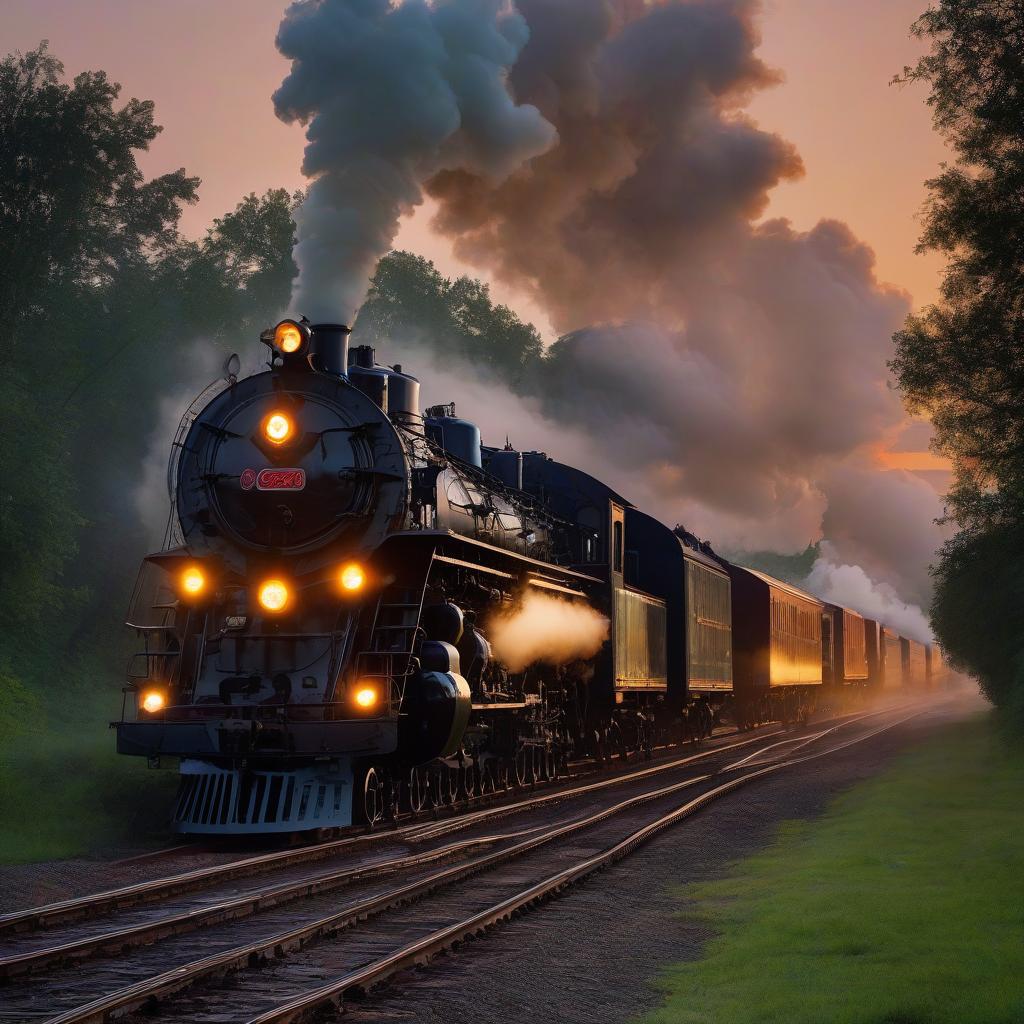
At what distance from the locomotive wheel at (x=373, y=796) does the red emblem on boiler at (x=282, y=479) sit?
8.56ft

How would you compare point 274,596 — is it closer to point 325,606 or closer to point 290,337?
point 325,606

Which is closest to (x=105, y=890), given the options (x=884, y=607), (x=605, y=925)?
(x=605, y=925)

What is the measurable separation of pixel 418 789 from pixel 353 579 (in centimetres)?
254

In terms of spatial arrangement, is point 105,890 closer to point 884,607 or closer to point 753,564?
point 884,607

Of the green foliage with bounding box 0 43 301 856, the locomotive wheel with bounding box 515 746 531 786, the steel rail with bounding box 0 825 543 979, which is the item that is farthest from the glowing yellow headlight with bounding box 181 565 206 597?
the green foliage with bounding box 0 43 301 856

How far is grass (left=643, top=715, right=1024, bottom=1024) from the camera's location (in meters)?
5.41

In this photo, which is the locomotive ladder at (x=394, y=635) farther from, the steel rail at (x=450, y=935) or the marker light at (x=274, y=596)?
the steel rail at (x=450, y=935)

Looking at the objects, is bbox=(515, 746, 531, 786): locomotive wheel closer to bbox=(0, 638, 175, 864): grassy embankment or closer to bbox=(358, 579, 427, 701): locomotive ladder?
bbox=(0, 638, 175, 864): grassy embankment

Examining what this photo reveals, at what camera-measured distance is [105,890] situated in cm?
823

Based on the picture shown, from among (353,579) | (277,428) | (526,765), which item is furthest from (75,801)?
(526,765)

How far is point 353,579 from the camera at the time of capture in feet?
36.9

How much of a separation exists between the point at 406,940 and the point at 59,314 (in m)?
28.9

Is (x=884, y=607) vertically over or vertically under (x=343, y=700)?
over

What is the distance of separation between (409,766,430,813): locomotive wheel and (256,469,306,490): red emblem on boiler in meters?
2.96
